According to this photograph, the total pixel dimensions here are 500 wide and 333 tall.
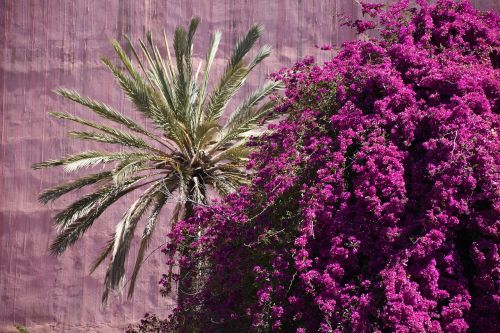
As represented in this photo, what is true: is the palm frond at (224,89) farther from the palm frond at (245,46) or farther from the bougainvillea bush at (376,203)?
the bougainvillea bush at (376,203)

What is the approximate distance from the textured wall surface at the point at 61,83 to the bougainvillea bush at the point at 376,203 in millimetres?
5030

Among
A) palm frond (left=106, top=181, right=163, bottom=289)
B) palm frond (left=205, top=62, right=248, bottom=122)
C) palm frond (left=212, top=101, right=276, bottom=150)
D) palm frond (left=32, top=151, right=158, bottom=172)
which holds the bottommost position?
palm frond (left=106, top=181, right=163, bottom=289)

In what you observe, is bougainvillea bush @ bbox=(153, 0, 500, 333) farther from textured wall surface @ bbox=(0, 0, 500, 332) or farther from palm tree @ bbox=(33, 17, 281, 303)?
textured wall surface @ bbox=(0, 0, 500, 332)

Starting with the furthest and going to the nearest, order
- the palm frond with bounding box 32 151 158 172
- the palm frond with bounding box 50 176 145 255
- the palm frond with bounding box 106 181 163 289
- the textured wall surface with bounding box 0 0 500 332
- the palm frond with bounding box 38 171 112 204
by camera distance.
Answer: the textured wall surface with bounding box 0 0 500 332, the palm frond with bounding box 38 171 112 204, the palm frond with bounding box 50 176 145 255, the palm frond with bounding box 32 151 158 172, the palm frond with bounding box 106 181 163 289

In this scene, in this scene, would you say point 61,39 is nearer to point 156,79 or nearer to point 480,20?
point 156,79

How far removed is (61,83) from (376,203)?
766cm

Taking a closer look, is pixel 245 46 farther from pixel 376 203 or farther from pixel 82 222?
pixel 376 203

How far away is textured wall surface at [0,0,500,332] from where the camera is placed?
12.1m

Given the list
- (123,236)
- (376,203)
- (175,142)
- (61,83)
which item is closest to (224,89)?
(175,142)

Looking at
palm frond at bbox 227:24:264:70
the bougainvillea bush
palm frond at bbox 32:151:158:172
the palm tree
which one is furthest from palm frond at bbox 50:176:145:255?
the bougainvillea bush

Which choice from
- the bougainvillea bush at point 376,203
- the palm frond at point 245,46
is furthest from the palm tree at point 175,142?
the bougainvillea bush at point 376,203

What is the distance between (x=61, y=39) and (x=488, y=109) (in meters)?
7.91

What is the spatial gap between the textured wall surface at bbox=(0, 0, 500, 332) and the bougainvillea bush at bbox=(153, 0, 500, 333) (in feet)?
16.5

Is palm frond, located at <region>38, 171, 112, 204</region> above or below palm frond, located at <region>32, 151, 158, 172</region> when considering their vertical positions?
below
